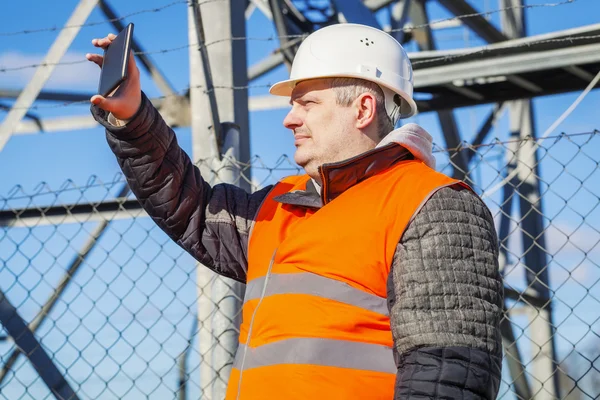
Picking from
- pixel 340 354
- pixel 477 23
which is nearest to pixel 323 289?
pixel 340 354

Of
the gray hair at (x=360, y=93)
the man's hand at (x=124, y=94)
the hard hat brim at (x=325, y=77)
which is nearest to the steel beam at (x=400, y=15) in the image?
the hard hat brim at (x=325, y=77)

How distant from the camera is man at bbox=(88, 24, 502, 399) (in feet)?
6.67

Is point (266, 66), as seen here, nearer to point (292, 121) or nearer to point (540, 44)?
point (540, 44)

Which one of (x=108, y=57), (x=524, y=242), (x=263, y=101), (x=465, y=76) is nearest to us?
(x=108, y=57)

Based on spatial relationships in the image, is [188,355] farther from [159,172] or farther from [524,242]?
[524,242]

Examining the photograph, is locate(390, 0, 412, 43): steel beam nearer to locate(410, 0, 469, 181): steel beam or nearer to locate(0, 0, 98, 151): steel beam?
locate(410, 0, 469, 181): steel beam

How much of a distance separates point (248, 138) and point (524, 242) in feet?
16.1

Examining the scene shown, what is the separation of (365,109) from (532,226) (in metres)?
6.20

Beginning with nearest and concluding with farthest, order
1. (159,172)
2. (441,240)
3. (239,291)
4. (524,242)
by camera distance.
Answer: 1. (441,240)
2. (159,172)
3. (239,291)
4. (524,242)

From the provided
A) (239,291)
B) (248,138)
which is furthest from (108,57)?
(248,138)

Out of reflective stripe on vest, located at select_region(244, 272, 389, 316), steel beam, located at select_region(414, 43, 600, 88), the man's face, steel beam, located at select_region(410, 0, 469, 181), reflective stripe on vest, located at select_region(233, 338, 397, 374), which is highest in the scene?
steel beam, located at select_region(410, 0, 469, 181)

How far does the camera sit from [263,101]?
30.5 ft

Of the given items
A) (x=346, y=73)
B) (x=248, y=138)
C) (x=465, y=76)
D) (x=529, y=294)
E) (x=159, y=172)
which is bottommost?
(x=159, y=172)

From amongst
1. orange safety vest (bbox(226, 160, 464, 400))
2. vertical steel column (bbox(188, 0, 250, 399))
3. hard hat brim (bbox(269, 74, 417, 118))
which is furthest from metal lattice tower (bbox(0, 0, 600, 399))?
orange safety vest (bbox(226, 160, 464, 400))
